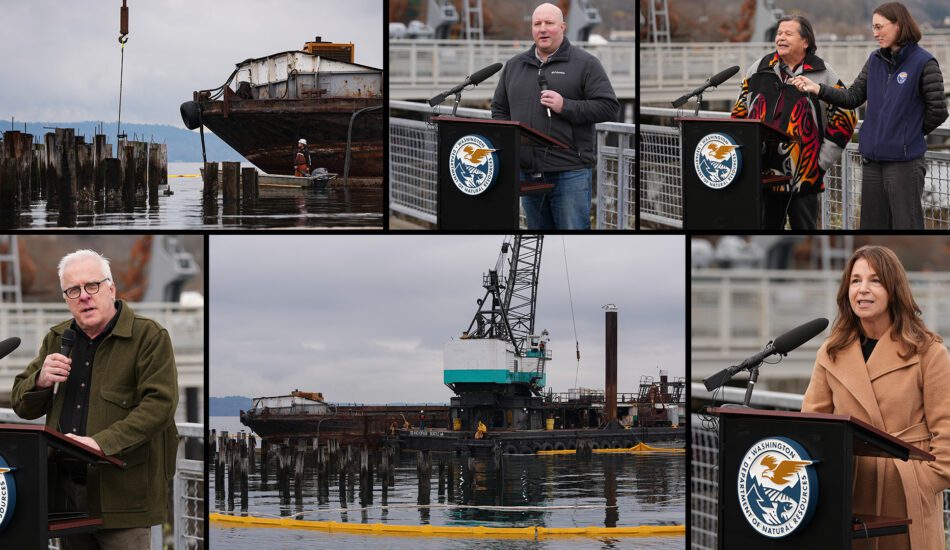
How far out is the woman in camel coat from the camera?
473cm

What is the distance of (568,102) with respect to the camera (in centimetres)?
672

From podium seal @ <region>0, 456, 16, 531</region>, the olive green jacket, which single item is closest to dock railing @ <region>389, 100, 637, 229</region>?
the olive green jacket

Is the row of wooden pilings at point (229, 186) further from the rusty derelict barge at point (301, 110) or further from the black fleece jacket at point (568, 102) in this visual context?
the black fleece jacket at point (568, 102)

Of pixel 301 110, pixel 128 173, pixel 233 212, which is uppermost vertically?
pixel 301 110

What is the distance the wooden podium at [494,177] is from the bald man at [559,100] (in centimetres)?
14

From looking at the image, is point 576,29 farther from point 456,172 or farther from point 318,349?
point 318,349

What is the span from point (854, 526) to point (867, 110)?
2931 millimetres

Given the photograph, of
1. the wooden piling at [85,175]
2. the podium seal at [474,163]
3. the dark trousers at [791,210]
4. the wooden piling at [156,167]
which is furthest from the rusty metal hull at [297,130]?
the dark trousers at [791,210]

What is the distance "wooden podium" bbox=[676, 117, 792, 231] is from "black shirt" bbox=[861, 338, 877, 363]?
4.84 ft

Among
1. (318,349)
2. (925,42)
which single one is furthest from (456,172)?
(925,42)

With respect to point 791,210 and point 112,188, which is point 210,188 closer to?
point 112,188

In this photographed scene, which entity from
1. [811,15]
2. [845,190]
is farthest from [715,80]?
[845,190]

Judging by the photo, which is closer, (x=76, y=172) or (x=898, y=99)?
(x=898, y=99)

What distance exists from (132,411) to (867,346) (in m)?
3.00
